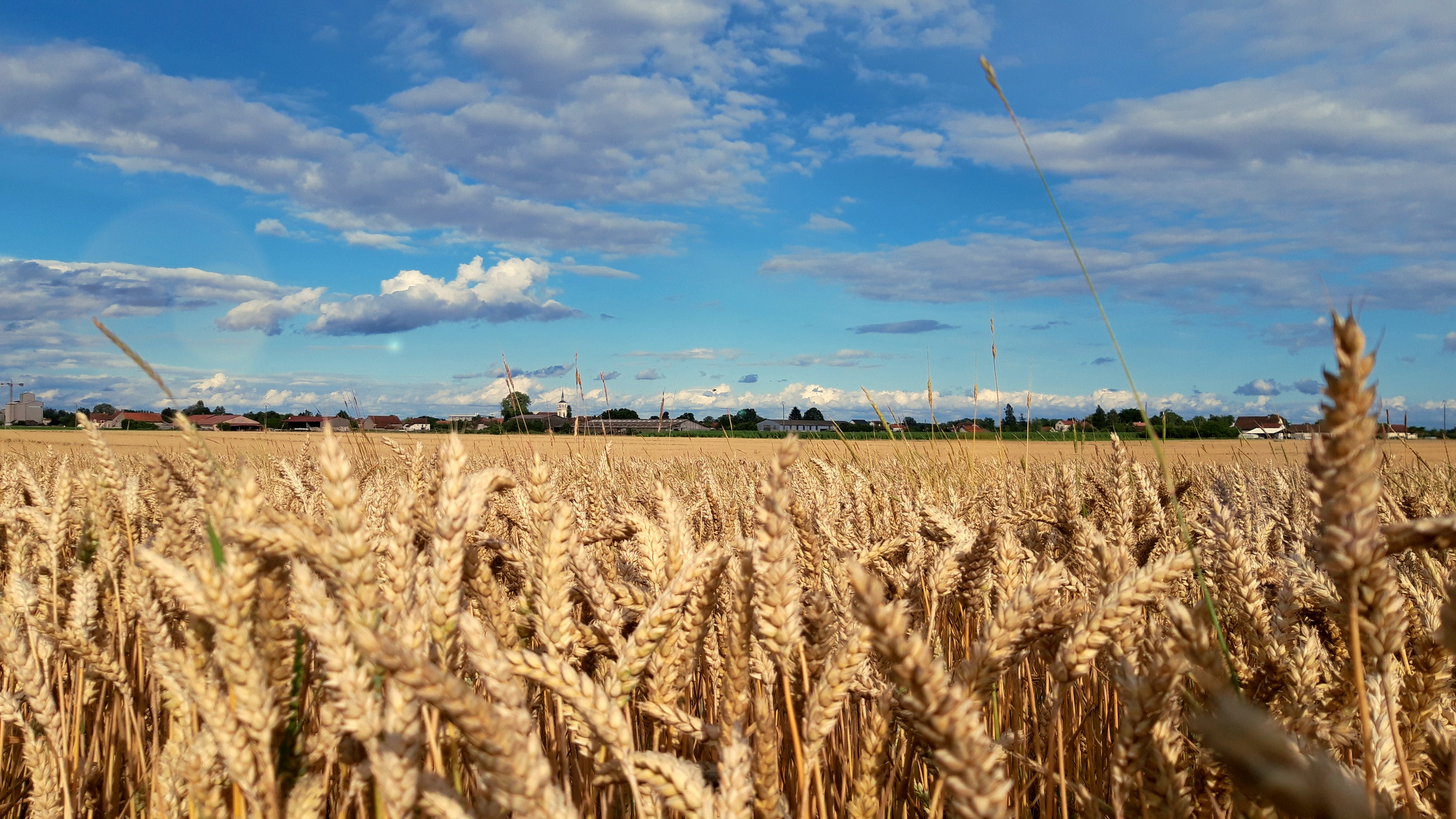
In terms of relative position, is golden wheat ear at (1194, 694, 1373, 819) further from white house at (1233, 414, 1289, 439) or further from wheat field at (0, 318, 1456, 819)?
white house at (1233, 414, 1289, 439)

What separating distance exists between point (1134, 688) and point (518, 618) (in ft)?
4.03

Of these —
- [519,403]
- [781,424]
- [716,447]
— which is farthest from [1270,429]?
[781,424]

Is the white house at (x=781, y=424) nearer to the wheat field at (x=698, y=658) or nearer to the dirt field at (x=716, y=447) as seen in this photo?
the dirt field at (x=716, y=447)

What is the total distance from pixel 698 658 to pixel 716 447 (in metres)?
24.8

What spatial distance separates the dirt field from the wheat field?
11.6 inches

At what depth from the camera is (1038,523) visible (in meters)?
3.29

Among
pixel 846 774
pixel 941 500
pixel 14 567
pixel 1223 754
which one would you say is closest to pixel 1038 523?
pixel 941 500

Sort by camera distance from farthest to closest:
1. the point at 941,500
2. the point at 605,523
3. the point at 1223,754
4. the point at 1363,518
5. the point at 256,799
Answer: the point at 941,500 < the point at 605,523 < the point at 256,799 < the point at 1363,518 < the point at 1223,754

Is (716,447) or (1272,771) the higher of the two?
(1272,771)

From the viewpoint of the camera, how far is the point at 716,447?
88.6 ft

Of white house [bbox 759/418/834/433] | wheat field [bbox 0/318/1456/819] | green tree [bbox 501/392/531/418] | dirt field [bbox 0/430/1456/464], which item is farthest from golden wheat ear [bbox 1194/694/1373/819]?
white house [bbox 759/418/834/433]

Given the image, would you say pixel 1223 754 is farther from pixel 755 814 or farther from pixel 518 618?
pixel 518 618

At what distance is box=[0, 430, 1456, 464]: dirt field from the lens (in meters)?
7.50

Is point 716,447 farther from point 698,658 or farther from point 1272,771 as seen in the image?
point 1272,771
